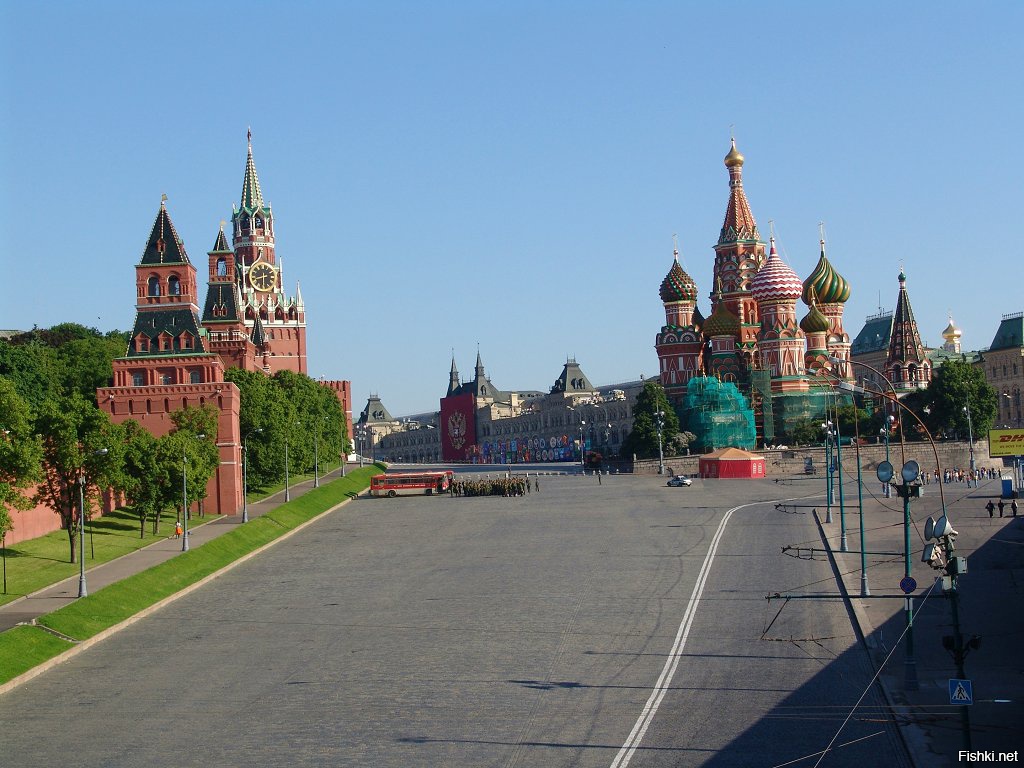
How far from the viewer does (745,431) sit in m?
155

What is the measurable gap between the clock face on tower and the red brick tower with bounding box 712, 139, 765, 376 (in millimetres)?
55073

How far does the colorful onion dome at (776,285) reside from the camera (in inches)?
6398

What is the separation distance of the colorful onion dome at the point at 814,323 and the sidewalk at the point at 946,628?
9324 centimetres

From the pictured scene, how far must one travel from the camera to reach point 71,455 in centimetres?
6400

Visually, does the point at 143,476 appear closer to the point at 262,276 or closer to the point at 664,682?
the point at 664,682

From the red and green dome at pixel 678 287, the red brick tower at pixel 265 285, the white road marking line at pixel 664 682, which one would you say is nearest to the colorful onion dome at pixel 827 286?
the red and green dome at pixel 678 287

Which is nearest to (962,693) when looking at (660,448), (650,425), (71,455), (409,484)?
(71,455)

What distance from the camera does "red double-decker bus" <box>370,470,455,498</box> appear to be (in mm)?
111500

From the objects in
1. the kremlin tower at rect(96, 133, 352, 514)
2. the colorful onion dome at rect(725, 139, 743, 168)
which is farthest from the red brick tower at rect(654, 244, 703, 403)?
the kremlin tower at rect(96, 133, 352, 514)

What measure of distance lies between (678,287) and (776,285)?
13837 millimetres

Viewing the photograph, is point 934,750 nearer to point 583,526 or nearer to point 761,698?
point 761,698

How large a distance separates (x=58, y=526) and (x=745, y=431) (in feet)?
315

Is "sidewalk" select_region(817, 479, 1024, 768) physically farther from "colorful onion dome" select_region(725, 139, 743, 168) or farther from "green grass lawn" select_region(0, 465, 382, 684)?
"colorful onion dome" select_region(725, 139, 743, 168)

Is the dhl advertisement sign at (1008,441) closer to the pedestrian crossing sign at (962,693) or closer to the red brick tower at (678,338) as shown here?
the pedestrian crossing sign at (962,693)
